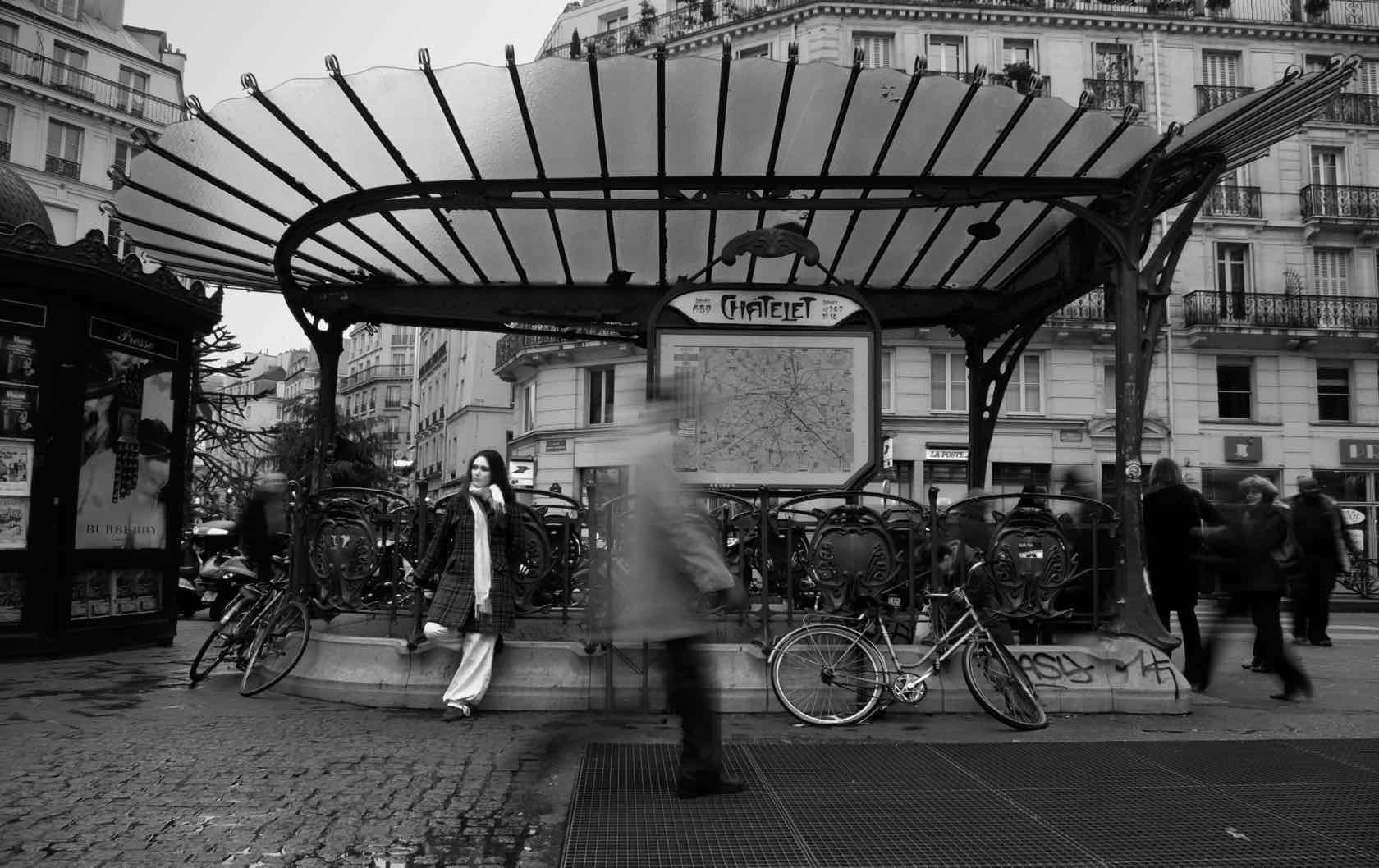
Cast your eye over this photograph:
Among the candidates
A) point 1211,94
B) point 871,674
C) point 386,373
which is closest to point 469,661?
point 871,674

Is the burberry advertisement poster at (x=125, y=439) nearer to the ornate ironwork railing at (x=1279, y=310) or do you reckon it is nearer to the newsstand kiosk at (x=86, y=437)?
the newsstand kiosk at (x=86, y=437)

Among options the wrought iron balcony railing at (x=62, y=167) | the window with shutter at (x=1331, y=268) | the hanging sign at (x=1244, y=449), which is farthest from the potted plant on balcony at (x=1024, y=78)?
the wrought iron balcony railing at (x=62, y=167)

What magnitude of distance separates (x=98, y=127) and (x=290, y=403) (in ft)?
48.0

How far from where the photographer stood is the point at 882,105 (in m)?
7.47

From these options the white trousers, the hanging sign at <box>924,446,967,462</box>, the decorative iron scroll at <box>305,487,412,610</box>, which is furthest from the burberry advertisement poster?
the hanging sign at <box>924,446,967,462</box>

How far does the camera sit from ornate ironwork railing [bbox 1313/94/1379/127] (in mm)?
35719

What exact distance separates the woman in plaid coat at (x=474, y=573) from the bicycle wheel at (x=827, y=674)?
1.99 meters

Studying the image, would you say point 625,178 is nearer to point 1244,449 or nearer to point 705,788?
point 705,788

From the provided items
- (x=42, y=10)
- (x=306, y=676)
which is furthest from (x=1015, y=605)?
(x=42, y=10)

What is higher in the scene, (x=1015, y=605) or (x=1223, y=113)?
(x=1223, y=113)

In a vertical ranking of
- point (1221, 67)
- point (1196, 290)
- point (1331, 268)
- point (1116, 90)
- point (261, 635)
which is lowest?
point (261, 635)

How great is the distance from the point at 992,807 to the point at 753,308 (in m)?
4.89

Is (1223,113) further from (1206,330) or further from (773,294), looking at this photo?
(1206,330)

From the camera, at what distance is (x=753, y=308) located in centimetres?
888
